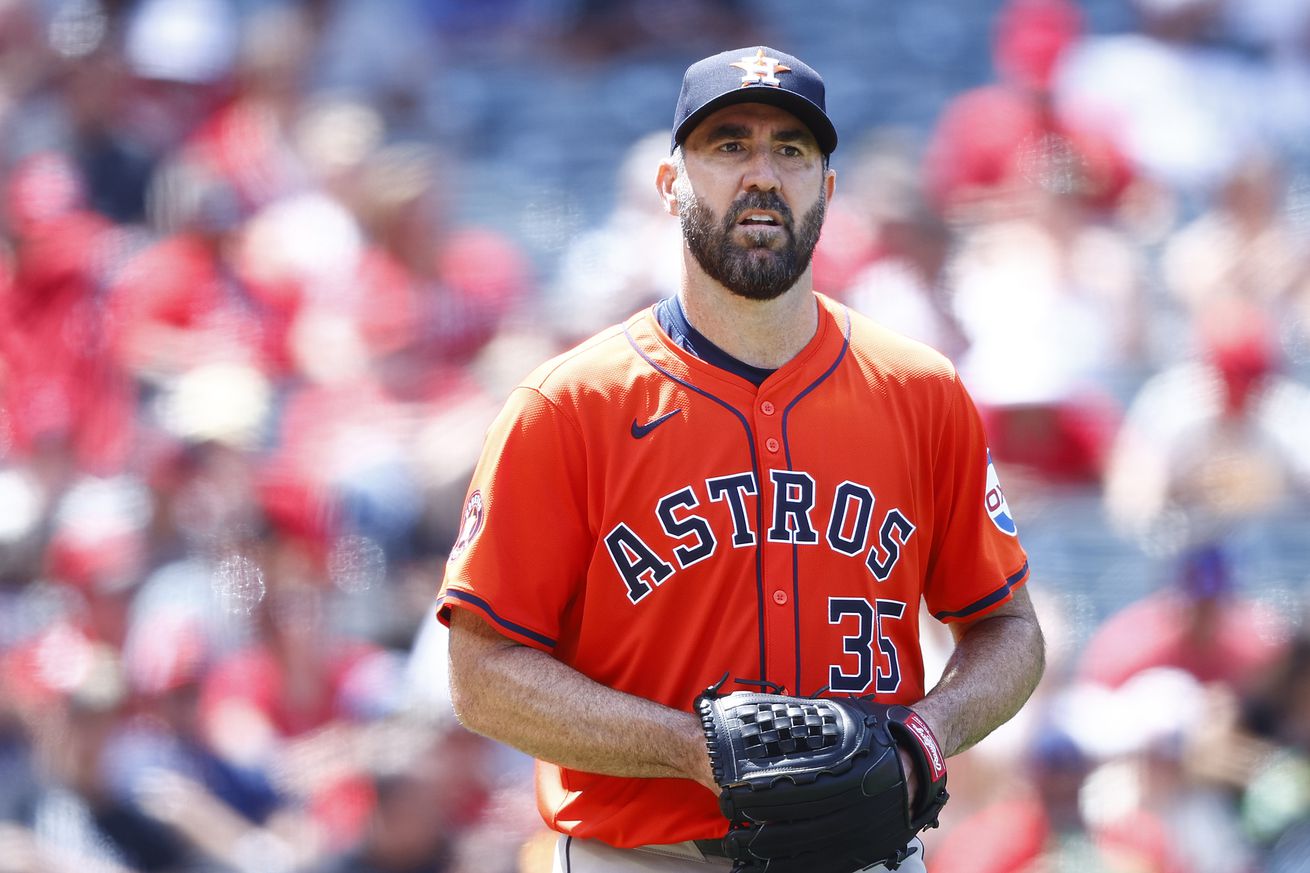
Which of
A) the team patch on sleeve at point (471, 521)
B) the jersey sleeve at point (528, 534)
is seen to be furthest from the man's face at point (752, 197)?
the team patch on sleeve at point (471, 521)

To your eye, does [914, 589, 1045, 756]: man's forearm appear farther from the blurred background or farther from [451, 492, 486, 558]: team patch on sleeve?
the blurred background

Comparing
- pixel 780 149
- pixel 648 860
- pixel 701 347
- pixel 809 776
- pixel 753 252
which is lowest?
pixel 648 860

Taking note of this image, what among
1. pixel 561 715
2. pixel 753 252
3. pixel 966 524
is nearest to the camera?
pixel 561 715

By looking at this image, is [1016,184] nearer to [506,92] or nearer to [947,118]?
[947,118]

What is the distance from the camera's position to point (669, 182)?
2326 millimetres

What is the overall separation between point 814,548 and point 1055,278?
2925 millimetres

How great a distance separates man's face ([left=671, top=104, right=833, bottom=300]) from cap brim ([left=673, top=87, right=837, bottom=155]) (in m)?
0.01

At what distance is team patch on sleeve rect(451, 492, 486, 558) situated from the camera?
7.00 feet

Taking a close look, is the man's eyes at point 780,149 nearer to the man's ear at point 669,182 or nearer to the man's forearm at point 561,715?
the man's ear at point 669,182

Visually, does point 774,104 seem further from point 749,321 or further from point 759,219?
point 749,321

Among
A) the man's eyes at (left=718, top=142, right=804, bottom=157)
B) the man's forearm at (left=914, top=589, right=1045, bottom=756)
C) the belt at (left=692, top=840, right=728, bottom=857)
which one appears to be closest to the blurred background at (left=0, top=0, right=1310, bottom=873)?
the man's forearm at (left=914, top=589, right=1045, bottom=756)

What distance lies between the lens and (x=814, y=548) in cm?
212

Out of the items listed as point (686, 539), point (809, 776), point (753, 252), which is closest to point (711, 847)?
point (809, 776)

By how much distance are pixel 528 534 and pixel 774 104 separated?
2.15 ft
